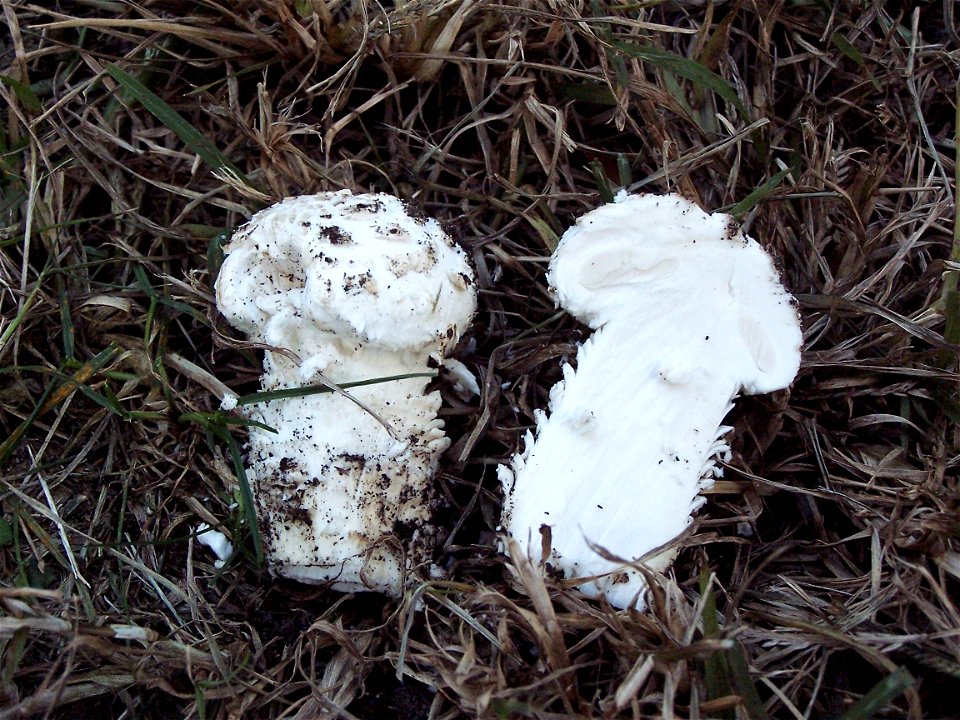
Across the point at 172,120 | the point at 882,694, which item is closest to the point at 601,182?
the point at 172,120

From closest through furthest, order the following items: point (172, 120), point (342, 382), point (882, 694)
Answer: point (882, 694), point (342, 382), point (172, 120)

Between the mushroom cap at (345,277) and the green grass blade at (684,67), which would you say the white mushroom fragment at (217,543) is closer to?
the mushroom cap at (345,277)

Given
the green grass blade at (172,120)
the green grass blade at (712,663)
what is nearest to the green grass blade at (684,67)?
the green grass blade at (172,120)

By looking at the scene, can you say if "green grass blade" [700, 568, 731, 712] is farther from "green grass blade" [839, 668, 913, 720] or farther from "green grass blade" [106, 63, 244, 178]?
"green grass blade" [106, 63, 244, 178]

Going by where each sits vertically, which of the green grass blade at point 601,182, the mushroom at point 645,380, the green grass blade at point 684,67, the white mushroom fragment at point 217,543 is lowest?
the white mushroom fragment at point 217,543

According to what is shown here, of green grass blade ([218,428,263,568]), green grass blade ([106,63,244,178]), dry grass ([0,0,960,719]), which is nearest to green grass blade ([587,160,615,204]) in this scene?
dry grass ([0,0,960,719])

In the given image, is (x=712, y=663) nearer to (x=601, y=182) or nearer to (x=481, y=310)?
(x=481, y=310)

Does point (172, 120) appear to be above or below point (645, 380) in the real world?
above
